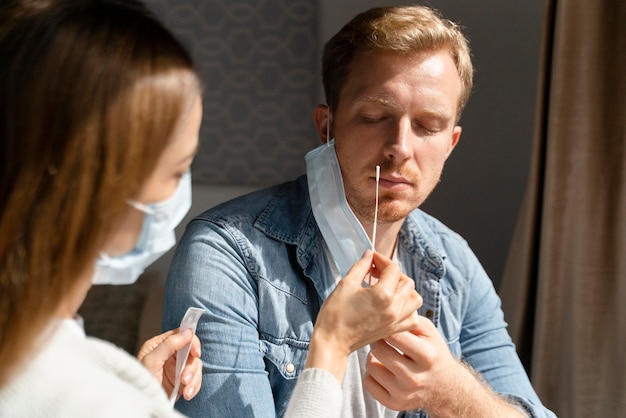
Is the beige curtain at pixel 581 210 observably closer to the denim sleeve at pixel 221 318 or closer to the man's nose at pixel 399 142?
the man's nose at pixel 399 142

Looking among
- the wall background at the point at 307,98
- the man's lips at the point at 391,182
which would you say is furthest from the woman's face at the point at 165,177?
→ the wall background at the point at 307,98

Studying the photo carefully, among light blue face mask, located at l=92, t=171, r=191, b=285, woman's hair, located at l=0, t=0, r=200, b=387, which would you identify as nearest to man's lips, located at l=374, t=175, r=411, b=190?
light blue face mask, located at l=92, t=171, r=191, b=285

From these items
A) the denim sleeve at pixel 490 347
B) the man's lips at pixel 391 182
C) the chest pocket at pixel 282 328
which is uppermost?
the man's lips at pixel 391 182

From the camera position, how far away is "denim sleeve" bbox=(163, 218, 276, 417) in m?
1.39

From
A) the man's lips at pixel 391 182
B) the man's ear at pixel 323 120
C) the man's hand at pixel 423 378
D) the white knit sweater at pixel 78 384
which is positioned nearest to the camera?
the white knit sweater at pixel 78 384

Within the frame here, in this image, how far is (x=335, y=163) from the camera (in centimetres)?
164

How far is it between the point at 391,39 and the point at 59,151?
0.99m

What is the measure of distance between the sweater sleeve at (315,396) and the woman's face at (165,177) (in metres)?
0.29

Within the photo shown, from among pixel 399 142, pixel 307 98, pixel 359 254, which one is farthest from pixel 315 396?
pixel 307 98

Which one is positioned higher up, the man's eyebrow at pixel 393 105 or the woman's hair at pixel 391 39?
the woman's hair at pixel 391 39

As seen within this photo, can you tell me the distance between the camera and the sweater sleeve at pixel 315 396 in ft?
3.22

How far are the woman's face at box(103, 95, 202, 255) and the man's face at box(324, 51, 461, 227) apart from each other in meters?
0.73

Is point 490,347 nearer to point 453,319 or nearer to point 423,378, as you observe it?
point 453,319

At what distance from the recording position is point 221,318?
4.63 feet
